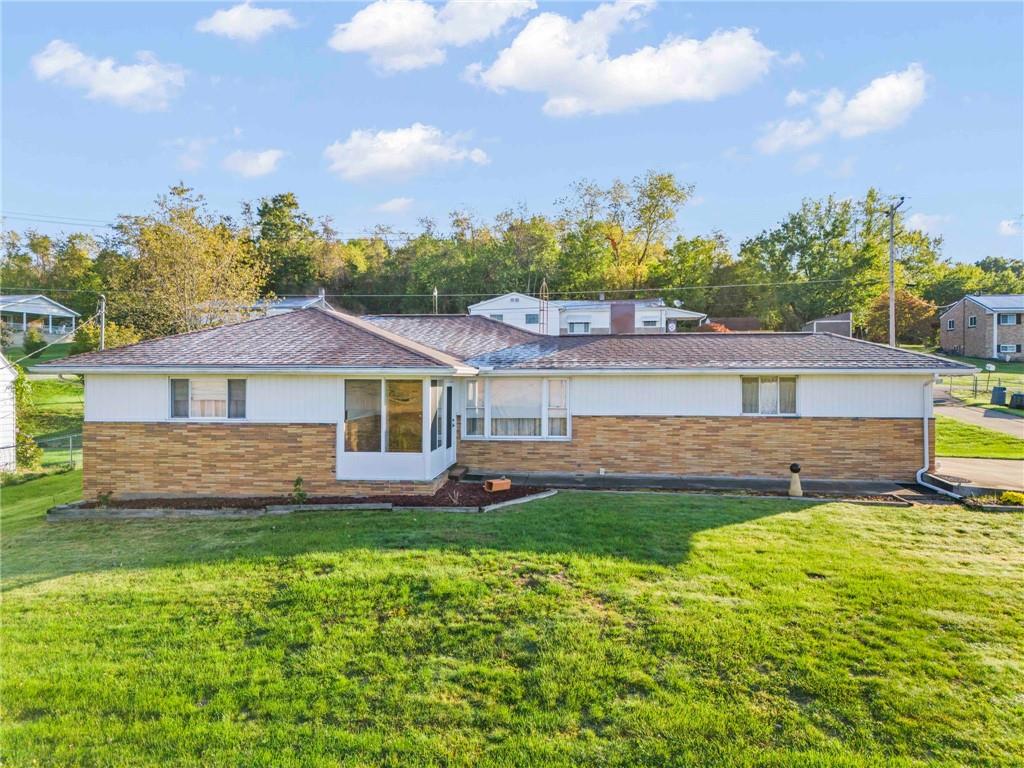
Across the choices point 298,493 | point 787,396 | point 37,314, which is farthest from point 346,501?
point 37,314

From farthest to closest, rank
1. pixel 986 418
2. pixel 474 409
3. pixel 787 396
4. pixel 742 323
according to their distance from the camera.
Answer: pixel 742 323 → pixel 986 418 → pixel 474 409 → pixel 787 396

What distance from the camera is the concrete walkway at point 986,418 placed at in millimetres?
19391

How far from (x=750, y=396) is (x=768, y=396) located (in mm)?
412

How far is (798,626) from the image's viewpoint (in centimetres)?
565

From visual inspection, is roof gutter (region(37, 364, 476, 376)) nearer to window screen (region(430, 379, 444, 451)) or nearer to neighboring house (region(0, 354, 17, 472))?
window screen (region(430, 379, 444, 451))

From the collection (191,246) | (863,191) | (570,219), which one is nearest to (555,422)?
(191,246)

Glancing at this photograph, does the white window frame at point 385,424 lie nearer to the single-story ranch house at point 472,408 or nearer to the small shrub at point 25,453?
the single-story ranch house at point 472,408

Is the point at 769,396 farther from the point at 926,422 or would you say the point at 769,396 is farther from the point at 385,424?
the point at 385,424

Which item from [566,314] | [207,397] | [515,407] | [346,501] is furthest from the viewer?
[566,314]

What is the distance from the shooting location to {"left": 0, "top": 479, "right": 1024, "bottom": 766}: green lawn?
13.5 feet

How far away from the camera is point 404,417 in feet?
37.3

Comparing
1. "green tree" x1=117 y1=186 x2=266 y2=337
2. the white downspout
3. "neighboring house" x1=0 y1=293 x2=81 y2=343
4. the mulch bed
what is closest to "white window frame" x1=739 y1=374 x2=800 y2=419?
the white downspout

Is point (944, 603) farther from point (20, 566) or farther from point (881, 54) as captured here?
point (881, 54)

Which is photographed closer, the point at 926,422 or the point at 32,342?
the point at 926,422
